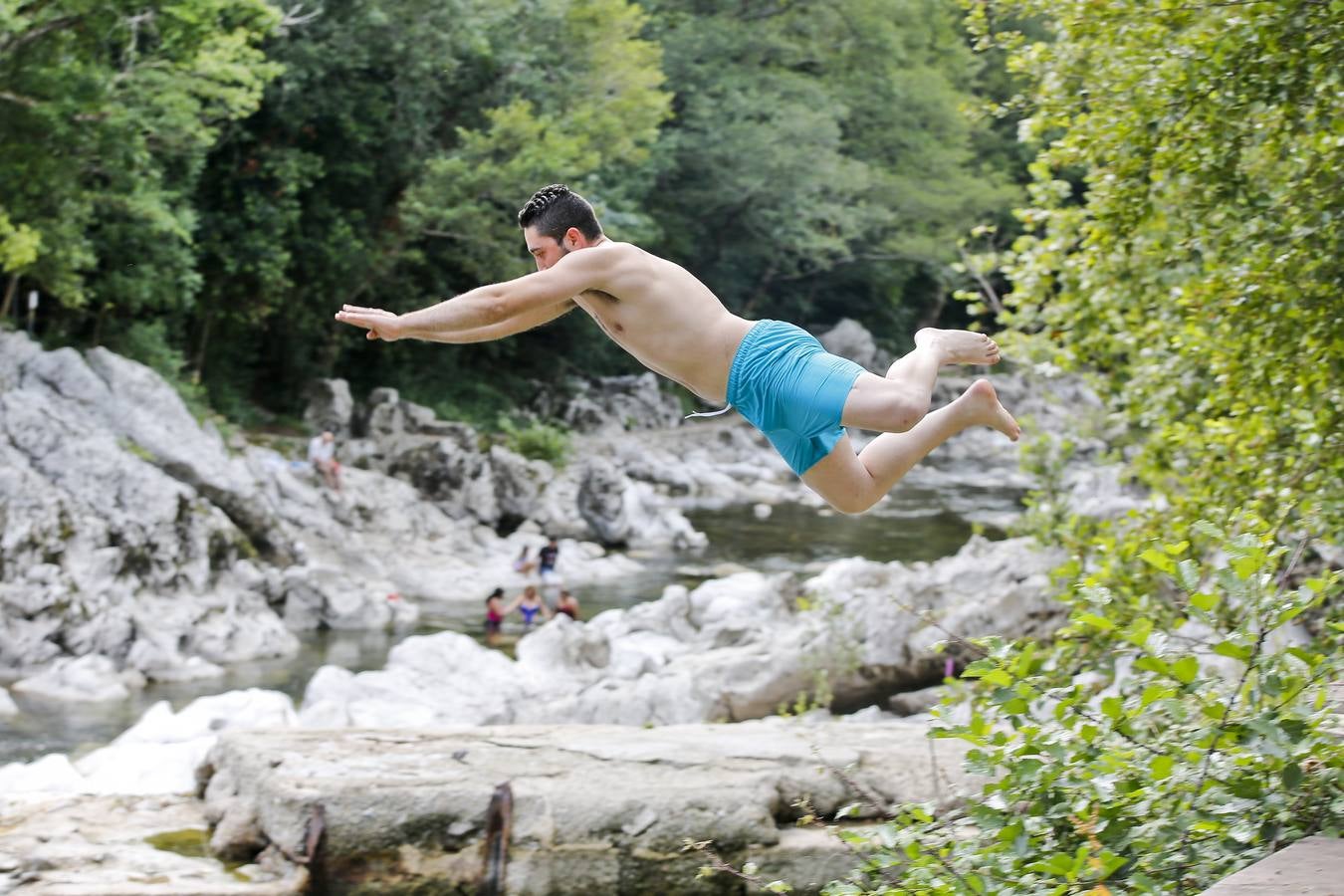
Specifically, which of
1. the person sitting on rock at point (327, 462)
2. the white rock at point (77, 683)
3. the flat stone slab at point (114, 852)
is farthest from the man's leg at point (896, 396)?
the person sitting on rock at point (327, 462)

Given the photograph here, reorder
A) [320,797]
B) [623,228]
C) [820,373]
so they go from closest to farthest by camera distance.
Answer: [820,373] < [320,797] < [623,228]

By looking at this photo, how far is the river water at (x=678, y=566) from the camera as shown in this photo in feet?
39.5

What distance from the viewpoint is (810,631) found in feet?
40.6

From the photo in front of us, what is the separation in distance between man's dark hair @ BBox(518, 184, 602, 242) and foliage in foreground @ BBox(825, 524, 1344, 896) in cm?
186

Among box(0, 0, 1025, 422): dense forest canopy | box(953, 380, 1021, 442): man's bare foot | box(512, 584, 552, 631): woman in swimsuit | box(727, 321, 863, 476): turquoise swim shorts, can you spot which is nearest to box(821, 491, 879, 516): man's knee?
box(727, 321, 863, 476): turquoise swim shorts

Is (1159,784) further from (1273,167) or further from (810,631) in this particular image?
(810,631)

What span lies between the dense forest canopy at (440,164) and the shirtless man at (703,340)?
8.00 metres

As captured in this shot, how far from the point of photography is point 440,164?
79.0ft

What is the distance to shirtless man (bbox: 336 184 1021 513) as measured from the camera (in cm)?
438

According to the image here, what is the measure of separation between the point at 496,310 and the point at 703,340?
70cm

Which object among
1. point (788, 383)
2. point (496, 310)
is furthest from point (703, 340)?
point (496, 310)

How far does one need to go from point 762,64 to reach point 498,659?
81.8ft

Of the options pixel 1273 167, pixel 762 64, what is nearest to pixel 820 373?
pixel 1273 167

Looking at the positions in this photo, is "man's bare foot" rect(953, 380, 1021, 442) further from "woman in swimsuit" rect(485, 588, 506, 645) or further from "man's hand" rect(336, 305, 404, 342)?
"woman in swimsuit" rect(485, 588, 506, 645)
